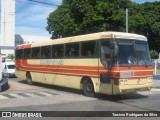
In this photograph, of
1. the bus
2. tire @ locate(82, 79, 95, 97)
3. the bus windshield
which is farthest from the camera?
tire @ locate(82, 79, 95, 97)

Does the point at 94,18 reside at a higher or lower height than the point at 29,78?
higher

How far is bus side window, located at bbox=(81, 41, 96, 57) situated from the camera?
17.5 m

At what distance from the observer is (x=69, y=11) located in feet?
141

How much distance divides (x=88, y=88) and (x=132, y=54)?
9.54 feet

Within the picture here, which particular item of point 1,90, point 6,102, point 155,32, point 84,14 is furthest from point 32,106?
point 155,32

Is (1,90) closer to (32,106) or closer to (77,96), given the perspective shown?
(77,96)

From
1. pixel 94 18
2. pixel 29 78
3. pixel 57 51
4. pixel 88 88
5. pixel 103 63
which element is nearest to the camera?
pixel 103 63

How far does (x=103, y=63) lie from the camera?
16750 millimetres

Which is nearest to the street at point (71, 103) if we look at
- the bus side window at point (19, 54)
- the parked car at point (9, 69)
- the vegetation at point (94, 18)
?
the bus side window at point (19, 54)

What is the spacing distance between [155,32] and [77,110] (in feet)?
126

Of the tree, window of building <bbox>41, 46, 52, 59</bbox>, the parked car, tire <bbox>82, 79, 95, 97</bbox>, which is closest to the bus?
tire <bbox>82, 79, 95, 97</bbox>

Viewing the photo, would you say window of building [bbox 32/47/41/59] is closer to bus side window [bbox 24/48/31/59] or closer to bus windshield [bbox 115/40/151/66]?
bus side window [bbox 24/48/31/59]

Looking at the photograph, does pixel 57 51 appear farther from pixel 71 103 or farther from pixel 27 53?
pixel 71 103

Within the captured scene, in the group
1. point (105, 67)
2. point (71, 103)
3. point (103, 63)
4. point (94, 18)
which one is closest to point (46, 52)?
point (103, 63)
